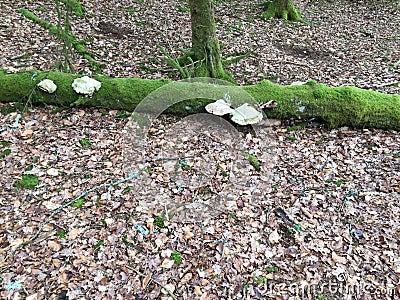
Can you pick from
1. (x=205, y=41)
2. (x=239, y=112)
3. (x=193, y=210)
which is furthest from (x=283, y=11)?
(x=193, y=210)

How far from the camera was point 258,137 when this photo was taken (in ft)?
17.9

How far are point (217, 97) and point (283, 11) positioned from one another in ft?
24.3

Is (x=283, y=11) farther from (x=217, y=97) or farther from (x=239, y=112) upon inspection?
(x=239, y=112)

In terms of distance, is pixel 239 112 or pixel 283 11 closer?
pixel 239 112

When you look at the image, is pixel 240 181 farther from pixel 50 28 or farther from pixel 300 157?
pixel 50 28

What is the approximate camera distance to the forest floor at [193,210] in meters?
3.46

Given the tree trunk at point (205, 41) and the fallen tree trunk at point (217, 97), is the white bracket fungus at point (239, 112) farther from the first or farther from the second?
the tree trunk at point (205, 41)

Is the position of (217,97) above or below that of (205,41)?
below

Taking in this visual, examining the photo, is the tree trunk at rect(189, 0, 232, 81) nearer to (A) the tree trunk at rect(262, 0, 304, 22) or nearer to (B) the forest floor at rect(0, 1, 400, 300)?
(B) the forest floor at rect(0, 1, 400, 300)

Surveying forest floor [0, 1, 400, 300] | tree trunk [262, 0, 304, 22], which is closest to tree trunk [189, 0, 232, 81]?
forest floor [0, 1, 400, 300]

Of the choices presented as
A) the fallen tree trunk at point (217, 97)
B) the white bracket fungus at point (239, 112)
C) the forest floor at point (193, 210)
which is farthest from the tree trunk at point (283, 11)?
the white bracket fungus at point (239, 112)

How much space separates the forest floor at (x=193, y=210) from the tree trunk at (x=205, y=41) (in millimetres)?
1662

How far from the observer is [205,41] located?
660 cm

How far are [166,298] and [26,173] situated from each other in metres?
2.59
